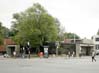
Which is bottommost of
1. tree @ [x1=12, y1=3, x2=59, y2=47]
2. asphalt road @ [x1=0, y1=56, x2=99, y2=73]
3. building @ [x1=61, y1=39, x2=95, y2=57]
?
asphalt road @ [x1=0, y1=56, x2=99, y2=73]

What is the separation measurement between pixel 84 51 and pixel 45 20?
36.7m

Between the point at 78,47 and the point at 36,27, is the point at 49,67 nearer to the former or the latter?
the point at 36,27

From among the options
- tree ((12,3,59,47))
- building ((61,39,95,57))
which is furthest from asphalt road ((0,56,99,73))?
building ((61,39,95,57))

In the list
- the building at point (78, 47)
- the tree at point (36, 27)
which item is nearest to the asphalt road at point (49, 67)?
the tree at point (36, 27)

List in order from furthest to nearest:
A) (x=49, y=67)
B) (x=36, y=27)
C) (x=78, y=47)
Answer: (x=78, y=47)
(x=36, y=27)
(x=49, y=67)

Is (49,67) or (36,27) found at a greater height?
(36,27)

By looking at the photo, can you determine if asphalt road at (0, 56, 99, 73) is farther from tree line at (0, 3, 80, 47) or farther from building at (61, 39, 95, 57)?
building at (61, 39, 95, 57)

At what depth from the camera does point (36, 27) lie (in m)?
86.2

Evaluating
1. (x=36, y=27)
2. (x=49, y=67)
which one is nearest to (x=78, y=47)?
(x=36, y=27)

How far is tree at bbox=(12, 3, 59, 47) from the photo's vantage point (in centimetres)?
8506

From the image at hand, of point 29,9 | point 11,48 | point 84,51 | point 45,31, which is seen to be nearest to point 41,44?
point 45,31

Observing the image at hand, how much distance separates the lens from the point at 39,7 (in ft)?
287

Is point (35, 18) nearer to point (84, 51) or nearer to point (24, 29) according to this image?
point (24, 29)

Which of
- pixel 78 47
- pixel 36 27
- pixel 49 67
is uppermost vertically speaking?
pixel 36 27
